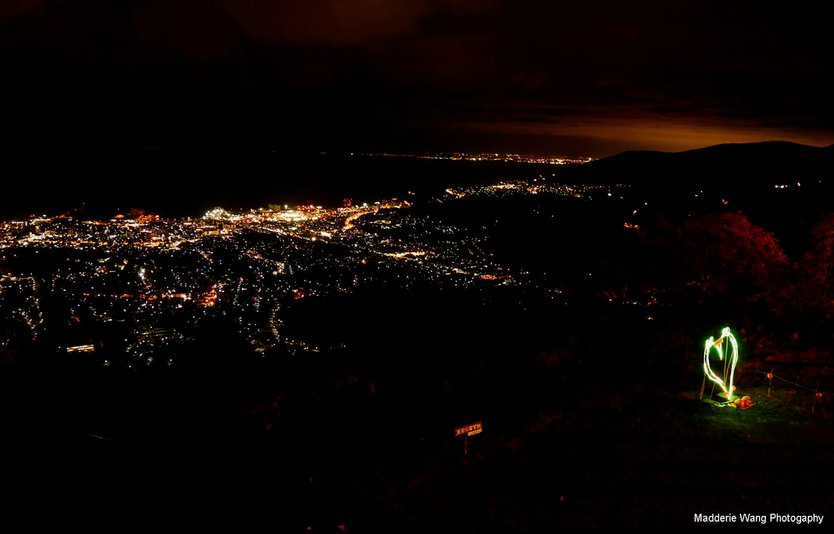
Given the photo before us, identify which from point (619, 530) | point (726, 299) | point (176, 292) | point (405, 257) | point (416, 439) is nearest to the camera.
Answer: point (619, 530)

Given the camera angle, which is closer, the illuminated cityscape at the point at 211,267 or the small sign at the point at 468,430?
the small sign at the point at 468,430

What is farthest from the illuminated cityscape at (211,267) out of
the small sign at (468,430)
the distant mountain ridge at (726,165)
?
the small sign at (468,430)

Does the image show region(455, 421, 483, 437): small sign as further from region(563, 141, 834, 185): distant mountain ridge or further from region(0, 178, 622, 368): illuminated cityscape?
region(563, 141, 834, 185): distant mountain ridge

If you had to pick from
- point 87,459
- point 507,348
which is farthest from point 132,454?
point 507,348

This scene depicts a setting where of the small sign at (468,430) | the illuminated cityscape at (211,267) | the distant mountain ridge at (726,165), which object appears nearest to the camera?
the small sign at (468,430)

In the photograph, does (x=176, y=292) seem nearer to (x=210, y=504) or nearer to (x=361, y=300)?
(x=361, y=300)

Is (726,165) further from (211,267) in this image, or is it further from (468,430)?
(468,430)

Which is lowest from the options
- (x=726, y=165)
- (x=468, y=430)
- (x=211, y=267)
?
(x=211, y=267)

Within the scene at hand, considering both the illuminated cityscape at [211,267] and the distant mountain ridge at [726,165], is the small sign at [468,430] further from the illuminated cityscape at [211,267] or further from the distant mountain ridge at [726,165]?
the distant mountain ridge at [726,165]

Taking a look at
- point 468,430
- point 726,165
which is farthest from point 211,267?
point 726,165
